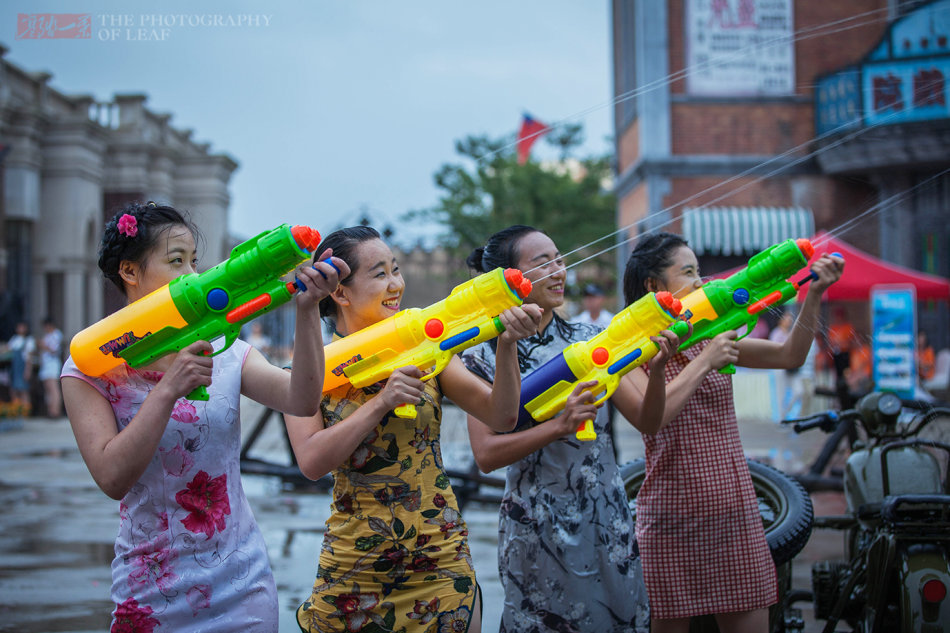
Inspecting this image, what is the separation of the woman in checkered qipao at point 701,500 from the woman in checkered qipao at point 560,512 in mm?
237

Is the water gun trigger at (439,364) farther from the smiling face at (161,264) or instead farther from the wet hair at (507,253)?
the smiling face at (161,264)

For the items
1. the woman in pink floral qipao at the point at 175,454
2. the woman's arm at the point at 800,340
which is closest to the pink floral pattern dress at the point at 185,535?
the woman in pink floral qipao at the point at 175,454

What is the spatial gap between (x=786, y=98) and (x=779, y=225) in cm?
184

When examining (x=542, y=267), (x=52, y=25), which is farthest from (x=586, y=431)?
(x=52, y=25)

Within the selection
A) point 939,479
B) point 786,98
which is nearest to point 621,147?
point 786,98

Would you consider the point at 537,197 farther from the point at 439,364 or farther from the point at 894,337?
the point at 439,364

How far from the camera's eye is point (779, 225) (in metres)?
11.7

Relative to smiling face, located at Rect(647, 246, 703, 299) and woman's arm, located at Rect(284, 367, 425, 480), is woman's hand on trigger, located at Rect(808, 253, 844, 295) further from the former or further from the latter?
woman's arm, located at Rect(284, 367, 425, 480)

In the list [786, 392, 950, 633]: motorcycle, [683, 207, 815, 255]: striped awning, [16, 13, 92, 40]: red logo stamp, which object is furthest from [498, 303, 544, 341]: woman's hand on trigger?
[683, 207, 815, 255]: striped awning

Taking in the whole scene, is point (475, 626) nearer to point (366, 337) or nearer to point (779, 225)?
point (366, 337)

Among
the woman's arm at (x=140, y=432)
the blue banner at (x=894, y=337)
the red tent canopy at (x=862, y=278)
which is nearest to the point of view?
the woman's arm at (x=140, y=432)

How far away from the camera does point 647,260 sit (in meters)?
2.89

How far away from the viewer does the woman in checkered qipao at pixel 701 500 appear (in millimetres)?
2664

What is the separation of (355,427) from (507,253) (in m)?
0.76
